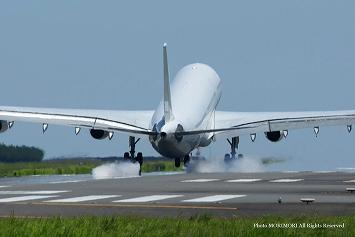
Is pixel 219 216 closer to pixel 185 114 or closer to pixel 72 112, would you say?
pixel 185 114

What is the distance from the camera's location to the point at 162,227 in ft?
81.4

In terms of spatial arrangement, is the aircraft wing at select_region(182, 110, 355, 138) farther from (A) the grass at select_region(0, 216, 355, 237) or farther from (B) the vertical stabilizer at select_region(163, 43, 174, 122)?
(A) the grass at select_region(0, 216, 355, 237)

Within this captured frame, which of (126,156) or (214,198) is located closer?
(214,198)

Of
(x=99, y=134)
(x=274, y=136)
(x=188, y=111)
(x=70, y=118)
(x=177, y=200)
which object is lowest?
(x=177, y=200)

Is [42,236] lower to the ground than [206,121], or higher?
lower

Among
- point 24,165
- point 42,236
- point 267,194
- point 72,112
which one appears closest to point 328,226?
point 42,236

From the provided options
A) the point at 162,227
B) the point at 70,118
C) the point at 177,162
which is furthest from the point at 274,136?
the point at 162,227

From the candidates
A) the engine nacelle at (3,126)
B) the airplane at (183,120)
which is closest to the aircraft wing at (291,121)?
the airplane at (183,120)

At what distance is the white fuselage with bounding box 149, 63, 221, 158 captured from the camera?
8206 centimetres

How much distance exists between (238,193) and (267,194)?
3.82 feet

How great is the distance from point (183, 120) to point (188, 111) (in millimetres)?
6677

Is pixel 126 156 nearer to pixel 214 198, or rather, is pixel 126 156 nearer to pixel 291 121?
pixel 291 121

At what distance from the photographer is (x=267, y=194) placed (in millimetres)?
42594

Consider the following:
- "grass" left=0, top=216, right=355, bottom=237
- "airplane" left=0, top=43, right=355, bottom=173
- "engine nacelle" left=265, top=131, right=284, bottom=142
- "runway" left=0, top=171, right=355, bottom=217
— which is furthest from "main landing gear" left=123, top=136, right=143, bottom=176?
"grass" left=0, top=216, right=355, bottom=237
